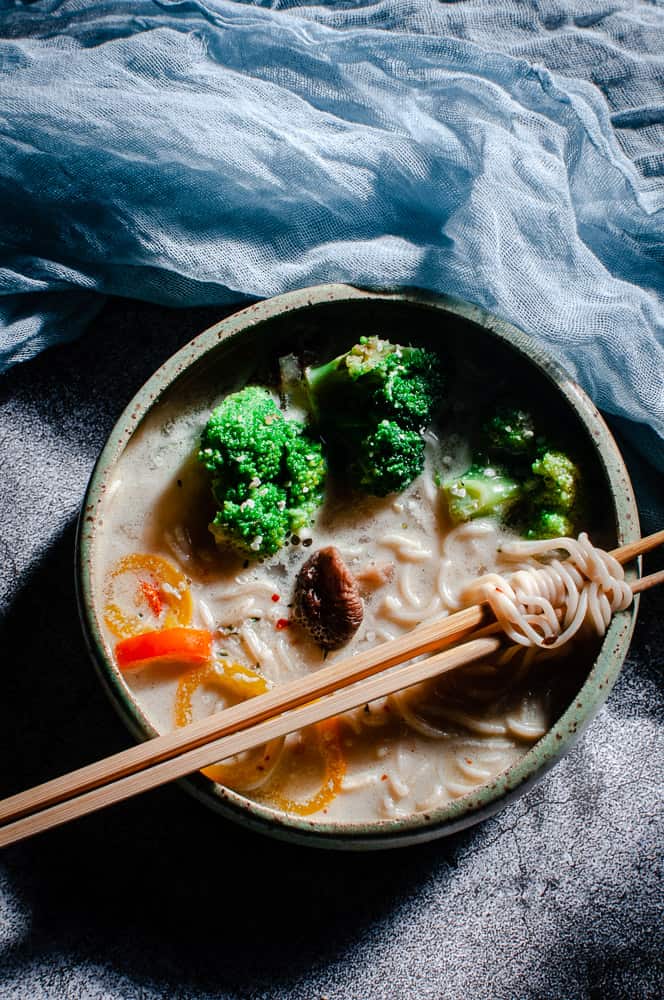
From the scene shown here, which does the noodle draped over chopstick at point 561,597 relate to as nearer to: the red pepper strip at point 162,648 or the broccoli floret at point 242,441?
the broccoli floret at point 242,441

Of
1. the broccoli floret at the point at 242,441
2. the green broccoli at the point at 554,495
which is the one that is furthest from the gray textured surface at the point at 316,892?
the broccoli floret at the point at 242,441

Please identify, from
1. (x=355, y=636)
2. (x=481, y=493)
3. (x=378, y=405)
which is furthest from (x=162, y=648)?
(x=481, y=493)

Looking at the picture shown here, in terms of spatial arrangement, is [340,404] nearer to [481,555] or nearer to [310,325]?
[310,325]

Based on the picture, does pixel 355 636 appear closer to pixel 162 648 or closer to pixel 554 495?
pixel 162 648

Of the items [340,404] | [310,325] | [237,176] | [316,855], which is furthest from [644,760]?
[237,176]

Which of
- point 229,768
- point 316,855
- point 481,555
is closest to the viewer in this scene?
point 229,768
